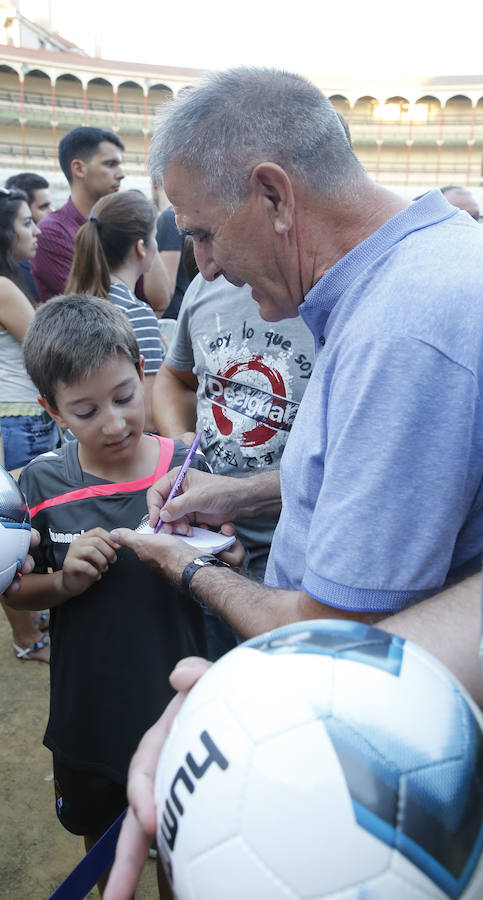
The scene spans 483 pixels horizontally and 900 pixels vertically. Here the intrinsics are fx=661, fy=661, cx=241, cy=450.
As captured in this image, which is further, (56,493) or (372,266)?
(56,493)

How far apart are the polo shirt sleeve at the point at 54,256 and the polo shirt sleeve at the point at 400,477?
139 inches

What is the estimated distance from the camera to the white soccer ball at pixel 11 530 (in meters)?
1.73

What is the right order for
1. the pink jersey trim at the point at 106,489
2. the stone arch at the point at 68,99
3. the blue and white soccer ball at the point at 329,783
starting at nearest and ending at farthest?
the blue and white soccer ball at the point at 329,783
the pink jersey trim at the point at 106,489
the stone arch at the point at 68,99

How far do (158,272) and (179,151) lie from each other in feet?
8.82

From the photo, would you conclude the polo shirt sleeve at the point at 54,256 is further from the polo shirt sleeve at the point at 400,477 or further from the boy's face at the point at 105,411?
the polo shirt sleeve at the point at 400,477

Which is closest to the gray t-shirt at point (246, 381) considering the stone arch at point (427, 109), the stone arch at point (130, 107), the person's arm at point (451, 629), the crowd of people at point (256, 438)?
the crowd of people at point (256, 438)

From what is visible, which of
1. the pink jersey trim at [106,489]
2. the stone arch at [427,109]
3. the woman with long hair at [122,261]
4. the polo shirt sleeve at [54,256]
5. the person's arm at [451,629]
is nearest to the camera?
the person's arm at [451,629]

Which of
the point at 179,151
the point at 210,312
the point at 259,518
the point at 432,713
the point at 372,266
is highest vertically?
the point at 179,151

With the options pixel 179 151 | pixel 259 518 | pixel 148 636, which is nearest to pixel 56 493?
pixel 148 636

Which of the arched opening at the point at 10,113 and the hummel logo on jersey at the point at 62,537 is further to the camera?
the arched opening at the point at 10,113

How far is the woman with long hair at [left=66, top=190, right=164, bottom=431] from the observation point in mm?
3090

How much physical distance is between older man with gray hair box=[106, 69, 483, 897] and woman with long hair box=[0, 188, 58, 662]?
1994 millimetres

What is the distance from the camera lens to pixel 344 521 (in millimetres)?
1055

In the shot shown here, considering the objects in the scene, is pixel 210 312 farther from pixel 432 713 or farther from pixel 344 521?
pixel 432 713
